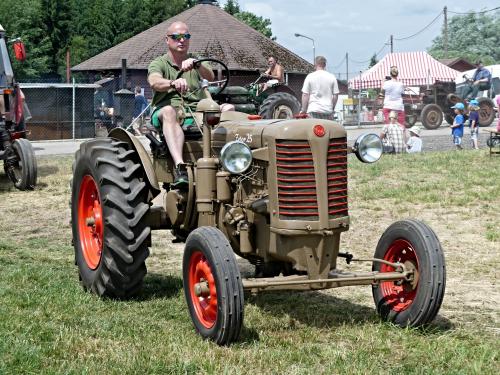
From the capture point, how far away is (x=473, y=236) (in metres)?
8.80

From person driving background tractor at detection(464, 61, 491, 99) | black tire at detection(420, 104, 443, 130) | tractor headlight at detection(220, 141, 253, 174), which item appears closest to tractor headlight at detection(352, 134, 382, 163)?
tractor headlight at detection(220, 141, 253, 174)

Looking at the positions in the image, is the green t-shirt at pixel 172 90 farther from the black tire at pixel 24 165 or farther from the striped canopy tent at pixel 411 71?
the striped canopy tent at pixel 411 71

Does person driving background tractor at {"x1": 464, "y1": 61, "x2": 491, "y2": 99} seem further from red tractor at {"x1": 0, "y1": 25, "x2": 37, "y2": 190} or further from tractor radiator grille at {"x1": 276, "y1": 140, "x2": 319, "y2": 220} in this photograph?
tractor radiator grille at {"x1": 276, "y1": 140, "x2": 319, "y2": 220}

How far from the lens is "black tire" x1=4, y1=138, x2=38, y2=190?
1270 cm

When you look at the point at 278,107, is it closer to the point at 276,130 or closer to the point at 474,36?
the point at 276,130

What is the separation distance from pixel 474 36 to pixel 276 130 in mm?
119187

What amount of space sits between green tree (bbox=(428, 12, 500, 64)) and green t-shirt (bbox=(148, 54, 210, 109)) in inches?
4362

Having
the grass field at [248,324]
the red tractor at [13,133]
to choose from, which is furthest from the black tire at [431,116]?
the grass field at [248,324]

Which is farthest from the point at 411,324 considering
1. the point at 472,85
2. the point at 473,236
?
the point at 472,85

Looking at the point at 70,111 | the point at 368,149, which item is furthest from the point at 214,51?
the point at 368,149

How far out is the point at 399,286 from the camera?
5414 millimetres

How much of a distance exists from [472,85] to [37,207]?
818 inches

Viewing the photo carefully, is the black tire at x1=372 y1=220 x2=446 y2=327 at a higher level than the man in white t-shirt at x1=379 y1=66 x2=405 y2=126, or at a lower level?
lower

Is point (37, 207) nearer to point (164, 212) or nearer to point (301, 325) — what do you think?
point (164, 212)
